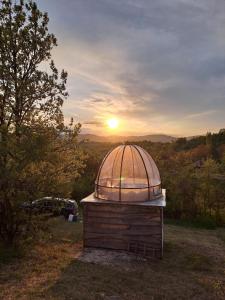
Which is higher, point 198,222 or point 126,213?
point 126,213

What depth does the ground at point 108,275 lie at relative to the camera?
23.1ft

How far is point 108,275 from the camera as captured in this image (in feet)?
27.0

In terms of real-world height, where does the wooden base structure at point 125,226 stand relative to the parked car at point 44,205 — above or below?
below

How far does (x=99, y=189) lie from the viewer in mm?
11812

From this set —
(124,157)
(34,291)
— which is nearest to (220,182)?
(124,157)

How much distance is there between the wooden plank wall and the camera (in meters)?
10.5

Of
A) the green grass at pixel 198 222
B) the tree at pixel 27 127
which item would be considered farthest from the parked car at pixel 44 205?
the green grass at pixel 198 222

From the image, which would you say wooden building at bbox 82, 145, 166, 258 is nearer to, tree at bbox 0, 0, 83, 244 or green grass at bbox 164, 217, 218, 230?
tree at bbox 0, 0, 83, 244

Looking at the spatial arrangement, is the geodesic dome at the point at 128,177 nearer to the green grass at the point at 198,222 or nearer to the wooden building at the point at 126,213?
the wooden building at the point at 126,213

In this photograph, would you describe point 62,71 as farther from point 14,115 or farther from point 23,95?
point 14,115

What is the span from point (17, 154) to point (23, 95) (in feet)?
7.66

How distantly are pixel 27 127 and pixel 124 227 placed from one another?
15.8 feet

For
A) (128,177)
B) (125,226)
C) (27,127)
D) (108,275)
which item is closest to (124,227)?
(125,226)

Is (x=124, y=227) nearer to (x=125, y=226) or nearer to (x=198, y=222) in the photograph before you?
(x=125, y=226)
